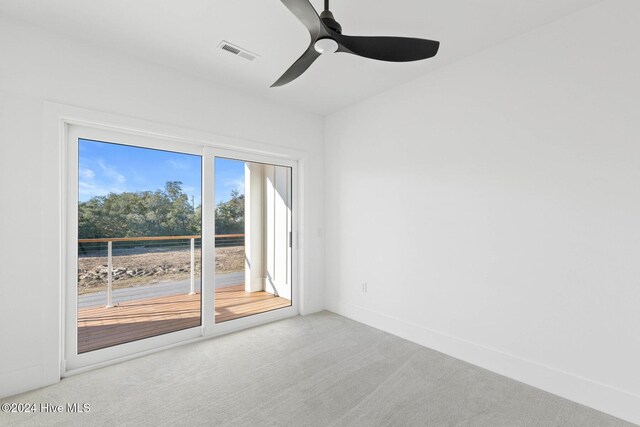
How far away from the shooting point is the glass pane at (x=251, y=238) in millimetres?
3428

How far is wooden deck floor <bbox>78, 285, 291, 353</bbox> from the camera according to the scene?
2695 millimetres

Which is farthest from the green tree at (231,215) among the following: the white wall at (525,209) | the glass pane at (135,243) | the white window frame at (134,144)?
the white wall at (525,209)

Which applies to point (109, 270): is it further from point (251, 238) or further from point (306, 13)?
point (306, 13)

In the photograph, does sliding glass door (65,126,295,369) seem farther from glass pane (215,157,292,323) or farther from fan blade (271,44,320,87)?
fan blade (271,44,320,87)

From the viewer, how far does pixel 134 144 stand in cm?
285

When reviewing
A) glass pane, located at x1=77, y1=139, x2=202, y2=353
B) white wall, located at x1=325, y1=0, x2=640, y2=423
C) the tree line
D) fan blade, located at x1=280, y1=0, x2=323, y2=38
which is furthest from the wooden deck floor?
fan blade, located at x1=280, y1=0, x2=323, y2=38

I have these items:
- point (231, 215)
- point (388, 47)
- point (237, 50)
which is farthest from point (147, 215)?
point (388, 47)

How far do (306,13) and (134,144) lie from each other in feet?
7.31

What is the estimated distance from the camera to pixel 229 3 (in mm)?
2086

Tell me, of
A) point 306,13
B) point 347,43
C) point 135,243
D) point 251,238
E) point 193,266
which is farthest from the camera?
point 251,238

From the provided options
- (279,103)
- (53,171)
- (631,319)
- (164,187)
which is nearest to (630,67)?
(631,319)

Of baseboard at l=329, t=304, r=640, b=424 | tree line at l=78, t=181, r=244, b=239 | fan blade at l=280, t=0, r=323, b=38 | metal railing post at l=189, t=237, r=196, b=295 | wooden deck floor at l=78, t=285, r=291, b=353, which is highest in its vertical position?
fan blade at l=280, t=0, r=323, b=38

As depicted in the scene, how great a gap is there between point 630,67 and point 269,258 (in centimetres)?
377

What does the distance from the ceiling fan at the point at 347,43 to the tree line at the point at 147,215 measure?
2.05m
